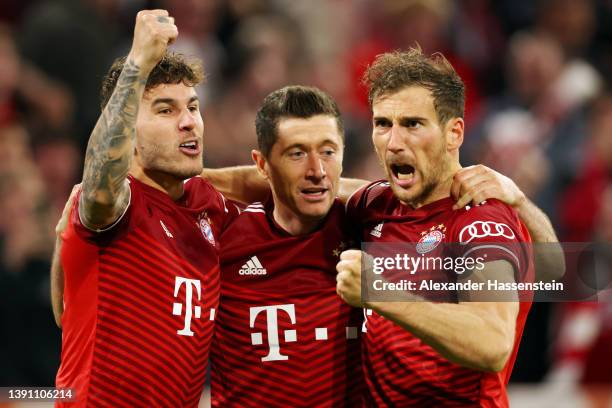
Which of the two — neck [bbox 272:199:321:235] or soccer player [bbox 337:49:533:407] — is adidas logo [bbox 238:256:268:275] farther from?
soccer player [bbox 337:49:533:407]

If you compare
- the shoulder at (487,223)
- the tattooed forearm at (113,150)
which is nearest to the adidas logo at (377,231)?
the shoulder at (487,223)

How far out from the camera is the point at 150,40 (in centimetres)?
484

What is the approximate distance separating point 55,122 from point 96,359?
5247 mm

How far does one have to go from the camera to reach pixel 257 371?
18.0 ft

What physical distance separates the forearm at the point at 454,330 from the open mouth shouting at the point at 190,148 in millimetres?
1467

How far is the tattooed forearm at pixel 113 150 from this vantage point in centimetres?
480

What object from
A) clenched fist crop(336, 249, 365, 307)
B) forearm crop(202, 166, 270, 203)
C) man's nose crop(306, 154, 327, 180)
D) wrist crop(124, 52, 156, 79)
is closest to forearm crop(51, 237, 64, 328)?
forearm crop(202, 166, 270, 203)

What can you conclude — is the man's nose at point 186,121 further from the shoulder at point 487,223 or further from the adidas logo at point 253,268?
the shoulder at point 487,223

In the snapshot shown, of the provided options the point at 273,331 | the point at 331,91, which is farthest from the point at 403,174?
the point at 331,91

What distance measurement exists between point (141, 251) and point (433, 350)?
4.83ft

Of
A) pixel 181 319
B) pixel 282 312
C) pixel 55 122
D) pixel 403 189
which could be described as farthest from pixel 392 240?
pixel 55 122

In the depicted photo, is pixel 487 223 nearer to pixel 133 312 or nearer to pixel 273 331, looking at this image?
pixel 273 331

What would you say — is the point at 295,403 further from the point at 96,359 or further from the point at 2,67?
the point at 2,67

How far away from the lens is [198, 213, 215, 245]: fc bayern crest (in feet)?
18.1
